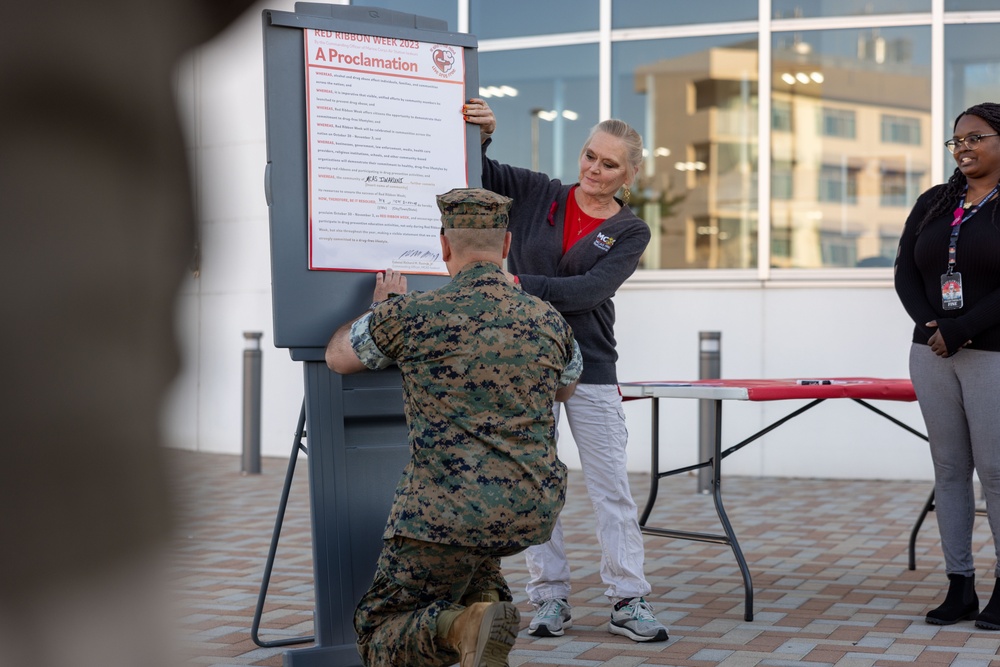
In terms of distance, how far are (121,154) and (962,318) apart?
169 inches

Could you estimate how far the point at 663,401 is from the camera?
30.7 feet

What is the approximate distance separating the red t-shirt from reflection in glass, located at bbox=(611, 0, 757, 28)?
5.51 m

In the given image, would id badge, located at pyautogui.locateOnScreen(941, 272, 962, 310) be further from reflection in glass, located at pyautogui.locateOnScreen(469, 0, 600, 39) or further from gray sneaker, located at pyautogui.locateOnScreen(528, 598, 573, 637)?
reflection in glass, located at pyautogui.locateOnScreen(469, 0, 600, 39)

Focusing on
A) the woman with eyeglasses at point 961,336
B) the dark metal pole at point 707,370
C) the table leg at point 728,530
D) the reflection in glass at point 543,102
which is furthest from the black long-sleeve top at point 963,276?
the reflection in glass at point 543,102

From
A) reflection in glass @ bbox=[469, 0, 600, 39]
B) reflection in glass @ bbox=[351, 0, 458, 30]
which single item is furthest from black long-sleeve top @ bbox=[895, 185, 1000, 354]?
reflection in glass @ bbox=[351, 0, 458, 30]

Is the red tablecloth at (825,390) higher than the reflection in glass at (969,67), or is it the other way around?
the reflection in glass at (969,67)

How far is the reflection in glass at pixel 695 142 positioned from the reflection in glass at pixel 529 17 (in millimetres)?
393

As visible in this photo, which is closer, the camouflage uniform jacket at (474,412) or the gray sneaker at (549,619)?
the camouflage uniform jacket at (474,412)

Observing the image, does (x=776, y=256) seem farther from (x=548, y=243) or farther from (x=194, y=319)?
(x=194, y=319)

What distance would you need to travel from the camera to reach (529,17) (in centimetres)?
996

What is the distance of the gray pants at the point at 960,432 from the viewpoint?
14.6ft

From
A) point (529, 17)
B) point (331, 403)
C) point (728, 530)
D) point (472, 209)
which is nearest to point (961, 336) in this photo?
point (728, 530)

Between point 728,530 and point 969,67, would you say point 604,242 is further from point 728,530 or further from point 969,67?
point 969,67
